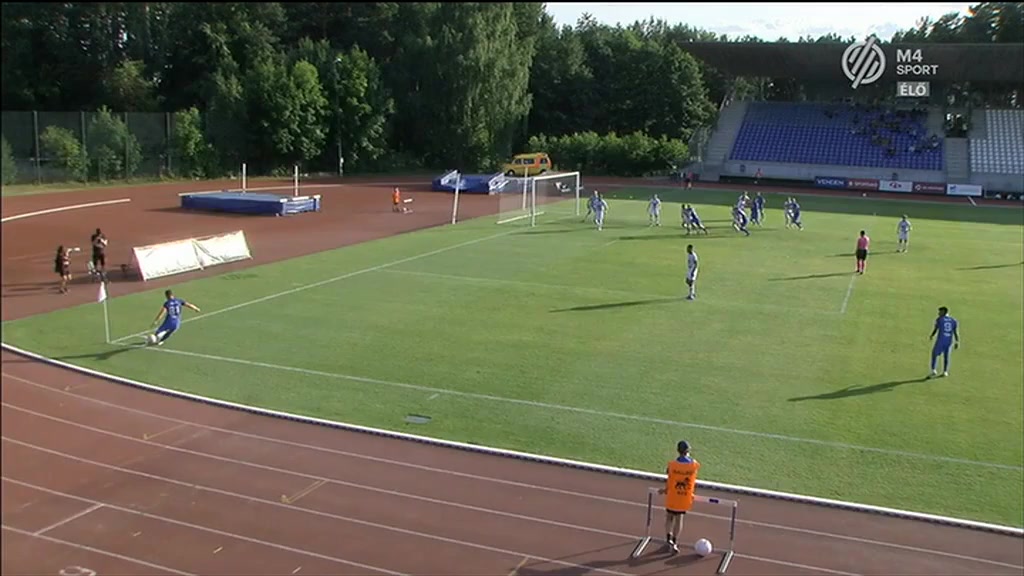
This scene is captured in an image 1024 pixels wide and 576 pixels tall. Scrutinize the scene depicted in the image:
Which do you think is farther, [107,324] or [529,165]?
[529,165]

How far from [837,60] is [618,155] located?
56.2 ft

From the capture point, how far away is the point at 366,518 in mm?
11242

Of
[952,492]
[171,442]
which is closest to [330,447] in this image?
[171,442]

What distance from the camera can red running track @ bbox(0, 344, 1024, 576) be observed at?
400 inches

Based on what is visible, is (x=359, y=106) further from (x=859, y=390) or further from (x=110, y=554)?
(x=110, y=554)

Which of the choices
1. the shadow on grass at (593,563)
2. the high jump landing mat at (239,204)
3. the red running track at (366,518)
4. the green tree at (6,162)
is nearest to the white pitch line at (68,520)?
the red running track at (366,518)

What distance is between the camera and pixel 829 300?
24.7 m

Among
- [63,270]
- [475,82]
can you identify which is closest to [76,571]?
[63,270]

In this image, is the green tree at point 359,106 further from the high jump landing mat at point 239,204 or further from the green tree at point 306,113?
the high jump landing mat at point 239,204

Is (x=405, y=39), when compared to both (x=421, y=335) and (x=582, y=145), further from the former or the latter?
(x=421, y=335)

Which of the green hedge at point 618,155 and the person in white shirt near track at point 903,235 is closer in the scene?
the person in white shirt near track at point 903,235

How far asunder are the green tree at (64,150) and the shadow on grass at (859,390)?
40.1ft

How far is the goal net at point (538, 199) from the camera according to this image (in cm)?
4372

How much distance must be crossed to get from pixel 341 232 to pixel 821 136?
145 ft
